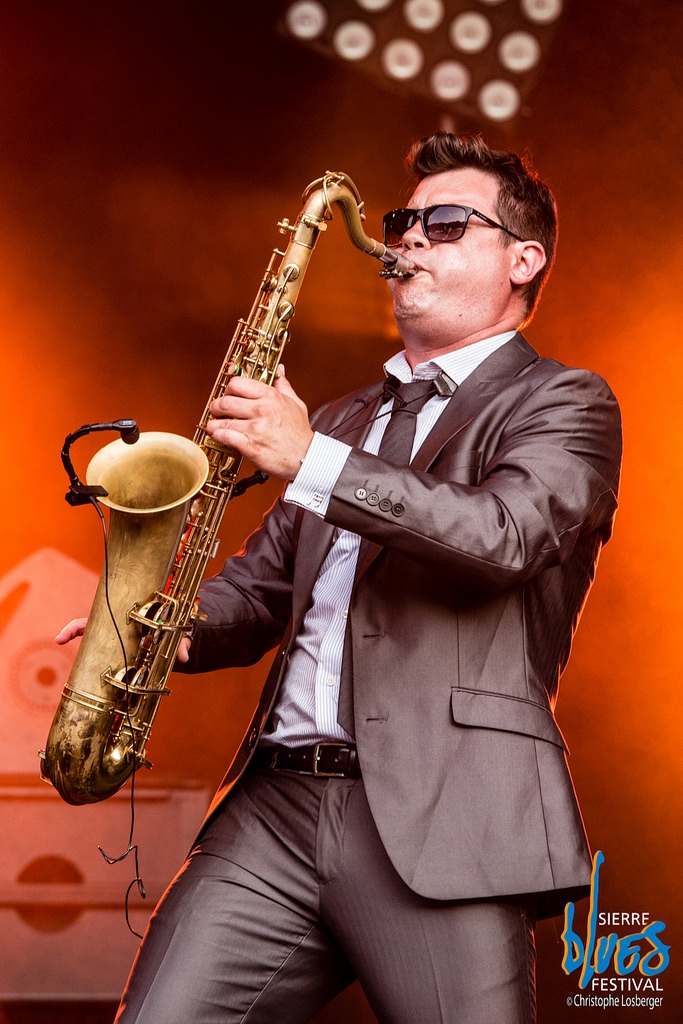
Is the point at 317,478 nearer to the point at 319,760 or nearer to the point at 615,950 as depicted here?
the point at 319,760

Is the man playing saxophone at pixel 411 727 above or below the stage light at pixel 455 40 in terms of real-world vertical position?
below

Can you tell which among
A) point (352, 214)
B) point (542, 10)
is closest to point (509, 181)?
point (352, 214)

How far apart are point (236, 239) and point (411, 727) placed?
3.65 meters

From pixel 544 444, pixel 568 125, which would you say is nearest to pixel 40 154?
pixel 568 125

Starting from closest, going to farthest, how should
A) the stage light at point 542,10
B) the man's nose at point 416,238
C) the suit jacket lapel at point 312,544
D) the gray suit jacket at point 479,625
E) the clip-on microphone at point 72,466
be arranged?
the gray suit jacket at point 479,625
the clip-on microphone at point 72,466
the suit jacket lapel at point 312,544
the man's nose at point 416,238
the stage light at point 542,10

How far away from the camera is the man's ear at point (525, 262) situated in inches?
117

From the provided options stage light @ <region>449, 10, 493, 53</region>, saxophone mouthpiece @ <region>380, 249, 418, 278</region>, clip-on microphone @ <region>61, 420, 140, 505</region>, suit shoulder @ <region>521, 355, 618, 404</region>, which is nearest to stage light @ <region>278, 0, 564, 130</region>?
stage light @ <region>449, 10, 493, 53</region>

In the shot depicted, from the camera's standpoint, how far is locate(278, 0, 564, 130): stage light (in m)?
5.20

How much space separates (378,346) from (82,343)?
1.41 metres

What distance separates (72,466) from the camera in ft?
7.53

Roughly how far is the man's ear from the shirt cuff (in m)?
1.07

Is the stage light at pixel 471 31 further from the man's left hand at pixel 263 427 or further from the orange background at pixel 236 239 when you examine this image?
the man's left hand at pixel 263 427

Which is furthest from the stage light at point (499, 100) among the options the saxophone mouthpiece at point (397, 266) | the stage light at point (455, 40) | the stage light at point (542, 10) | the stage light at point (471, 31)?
the saxophone mouthpiece at point (397, 266)

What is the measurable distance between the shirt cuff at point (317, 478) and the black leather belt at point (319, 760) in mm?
531
